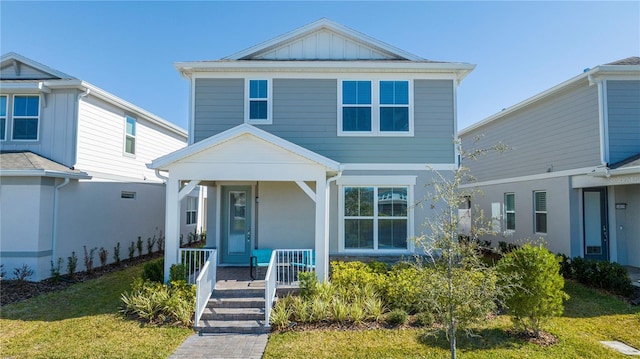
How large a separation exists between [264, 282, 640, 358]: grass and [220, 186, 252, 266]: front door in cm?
444

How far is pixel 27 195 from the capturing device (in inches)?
380

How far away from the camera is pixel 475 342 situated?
6.03 metres

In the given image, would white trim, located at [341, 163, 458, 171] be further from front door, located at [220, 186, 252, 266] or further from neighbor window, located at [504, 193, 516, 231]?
neighbor window, located at [504, 193, 516, 231]

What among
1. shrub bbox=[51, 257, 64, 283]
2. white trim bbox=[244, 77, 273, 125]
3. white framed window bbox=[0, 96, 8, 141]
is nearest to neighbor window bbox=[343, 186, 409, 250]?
white trim bbox=[244, 77, 273, 125]

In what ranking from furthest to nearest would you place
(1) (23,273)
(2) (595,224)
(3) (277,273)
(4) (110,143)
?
1. (4) (110,143)
2. (2) (595,224)
3. (1) (23,273)
4. (3) (277,273)

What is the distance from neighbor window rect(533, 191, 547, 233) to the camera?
41.0 ft

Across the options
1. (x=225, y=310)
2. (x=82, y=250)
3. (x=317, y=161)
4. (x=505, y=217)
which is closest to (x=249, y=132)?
(x=317, y=161)

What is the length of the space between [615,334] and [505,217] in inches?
355

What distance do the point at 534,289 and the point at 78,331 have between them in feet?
29.0

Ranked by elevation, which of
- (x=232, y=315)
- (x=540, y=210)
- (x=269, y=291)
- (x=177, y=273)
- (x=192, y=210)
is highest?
(x=540, y=210)

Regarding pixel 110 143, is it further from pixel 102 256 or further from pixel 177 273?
pixel 177 273

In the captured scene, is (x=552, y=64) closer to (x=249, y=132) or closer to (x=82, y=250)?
(x=249, y=132)

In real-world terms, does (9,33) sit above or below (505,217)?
above

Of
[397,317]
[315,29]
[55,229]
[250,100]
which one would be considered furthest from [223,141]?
[55,229]
